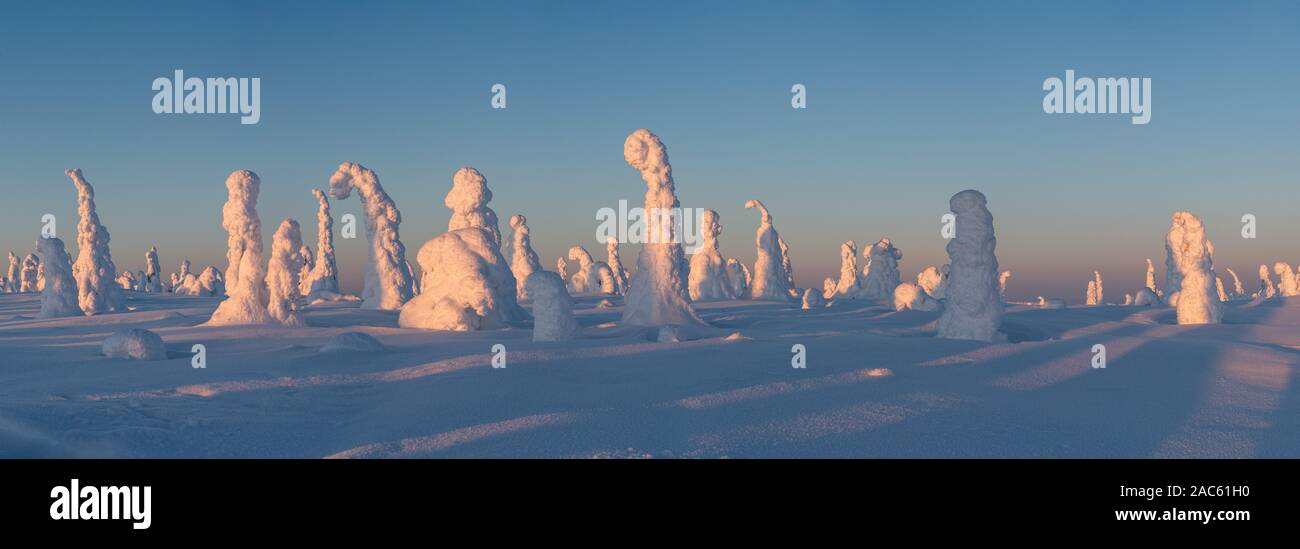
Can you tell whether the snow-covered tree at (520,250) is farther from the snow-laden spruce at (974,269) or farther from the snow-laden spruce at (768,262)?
the snow-laden spruce at (974,269)

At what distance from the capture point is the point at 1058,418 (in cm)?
923

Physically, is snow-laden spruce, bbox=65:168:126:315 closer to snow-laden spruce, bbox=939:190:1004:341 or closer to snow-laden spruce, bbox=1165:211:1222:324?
snow-laden spruce, bbox=939:190:1004:341

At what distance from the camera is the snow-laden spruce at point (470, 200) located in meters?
32.2

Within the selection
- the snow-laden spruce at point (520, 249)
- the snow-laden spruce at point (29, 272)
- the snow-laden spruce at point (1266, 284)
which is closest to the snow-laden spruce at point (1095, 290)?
the snow-laden spruce at point (1266, 284)

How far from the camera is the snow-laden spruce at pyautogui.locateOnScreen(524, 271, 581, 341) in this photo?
18969 millimetres

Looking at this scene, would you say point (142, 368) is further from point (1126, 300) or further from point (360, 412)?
point (1126, 300)

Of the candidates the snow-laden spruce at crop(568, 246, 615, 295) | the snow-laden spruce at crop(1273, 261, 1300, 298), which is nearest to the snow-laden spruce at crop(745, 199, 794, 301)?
the snow-laden spruce at crop(568, 246, 615, 295)

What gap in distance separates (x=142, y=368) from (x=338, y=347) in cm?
304

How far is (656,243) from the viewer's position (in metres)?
25.7

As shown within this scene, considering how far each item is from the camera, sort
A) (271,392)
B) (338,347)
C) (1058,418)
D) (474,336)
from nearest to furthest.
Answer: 1. (1058,418)
2. (271,392)
3. (338,347)
4. (474,336)

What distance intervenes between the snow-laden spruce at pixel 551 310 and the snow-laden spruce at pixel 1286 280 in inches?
2395

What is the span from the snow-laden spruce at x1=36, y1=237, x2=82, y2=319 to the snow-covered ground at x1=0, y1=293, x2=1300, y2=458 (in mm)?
15421
